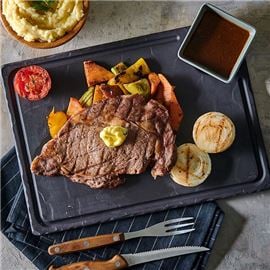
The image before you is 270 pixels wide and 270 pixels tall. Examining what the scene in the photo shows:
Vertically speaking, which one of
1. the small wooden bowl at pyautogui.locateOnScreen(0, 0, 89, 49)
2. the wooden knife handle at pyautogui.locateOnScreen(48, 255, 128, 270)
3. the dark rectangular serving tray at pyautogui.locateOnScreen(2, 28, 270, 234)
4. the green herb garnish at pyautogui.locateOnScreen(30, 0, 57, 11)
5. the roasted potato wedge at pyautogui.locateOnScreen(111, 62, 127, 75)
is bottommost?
the wooden knife handle at pyautogui.locateOnScreen(48, 255, 128, 270)

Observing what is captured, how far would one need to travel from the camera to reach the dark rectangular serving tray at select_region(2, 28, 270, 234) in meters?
3.93

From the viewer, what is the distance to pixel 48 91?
13.0 ft

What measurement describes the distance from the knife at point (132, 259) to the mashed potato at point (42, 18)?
1.37 metres

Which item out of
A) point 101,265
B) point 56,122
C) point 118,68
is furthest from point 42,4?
point 101,265

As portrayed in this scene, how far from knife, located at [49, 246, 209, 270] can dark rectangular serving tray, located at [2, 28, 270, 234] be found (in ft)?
0.80

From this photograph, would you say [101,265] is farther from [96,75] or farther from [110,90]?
[96,75]

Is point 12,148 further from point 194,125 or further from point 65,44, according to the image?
point 194,125

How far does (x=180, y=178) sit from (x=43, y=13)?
4.28ft

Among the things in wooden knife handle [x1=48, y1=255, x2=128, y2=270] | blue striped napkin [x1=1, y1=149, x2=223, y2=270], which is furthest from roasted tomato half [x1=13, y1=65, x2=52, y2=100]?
wooden knife handle [x1=48, y1=255, x2=128, y2=270]

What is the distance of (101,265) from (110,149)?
0.70 metres

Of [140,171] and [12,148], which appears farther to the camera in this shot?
[12,148]

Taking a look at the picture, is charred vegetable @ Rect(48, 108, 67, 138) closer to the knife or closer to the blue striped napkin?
the blue striped napkin

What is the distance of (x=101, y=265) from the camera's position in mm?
3844

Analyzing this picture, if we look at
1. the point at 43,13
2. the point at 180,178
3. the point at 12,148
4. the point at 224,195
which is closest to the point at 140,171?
the point at 180,178
